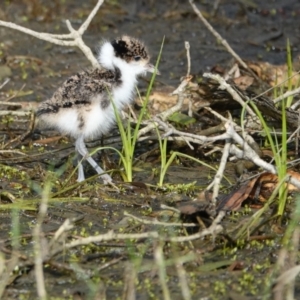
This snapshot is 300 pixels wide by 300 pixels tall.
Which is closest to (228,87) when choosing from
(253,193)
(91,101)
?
(253,193)

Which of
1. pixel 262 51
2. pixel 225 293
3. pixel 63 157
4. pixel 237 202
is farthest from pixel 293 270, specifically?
pixel 262 51

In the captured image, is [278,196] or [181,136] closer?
[278,196]

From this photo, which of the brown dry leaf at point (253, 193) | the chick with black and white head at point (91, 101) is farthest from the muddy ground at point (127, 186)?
the chick with black and white head at point (91, 101)

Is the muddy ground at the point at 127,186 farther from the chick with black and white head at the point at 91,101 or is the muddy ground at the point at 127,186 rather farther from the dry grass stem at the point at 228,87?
the dry grass stem at the point at 228,87

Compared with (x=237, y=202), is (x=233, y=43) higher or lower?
higher

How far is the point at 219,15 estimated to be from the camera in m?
8.25

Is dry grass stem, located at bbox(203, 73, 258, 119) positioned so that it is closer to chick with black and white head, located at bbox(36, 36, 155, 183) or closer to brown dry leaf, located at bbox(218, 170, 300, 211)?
brown dry leaf, located at bbox(218, 170, 300, 211)

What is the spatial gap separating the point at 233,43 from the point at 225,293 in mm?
4417

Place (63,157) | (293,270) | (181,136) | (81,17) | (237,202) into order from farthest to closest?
(81,17), (63,157), (181,136), (237,202), (293,270)

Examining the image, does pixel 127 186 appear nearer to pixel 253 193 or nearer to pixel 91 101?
pixel 91 101

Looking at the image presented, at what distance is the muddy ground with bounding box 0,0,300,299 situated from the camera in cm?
370

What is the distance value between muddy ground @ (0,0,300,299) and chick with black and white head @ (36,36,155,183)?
25cm

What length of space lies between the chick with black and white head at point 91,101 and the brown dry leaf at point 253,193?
69cm

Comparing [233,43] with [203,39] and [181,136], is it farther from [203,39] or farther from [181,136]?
[181,136]
